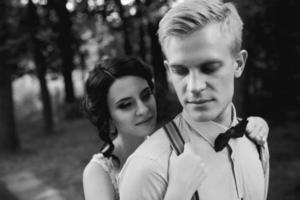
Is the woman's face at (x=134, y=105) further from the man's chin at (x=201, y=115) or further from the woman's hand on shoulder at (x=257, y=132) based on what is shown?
the man's chin at (x=201, y=115)

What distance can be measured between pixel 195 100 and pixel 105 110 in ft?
4.79

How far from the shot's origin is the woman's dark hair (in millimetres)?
2942

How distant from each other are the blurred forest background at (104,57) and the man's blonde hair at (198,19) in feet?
8.97

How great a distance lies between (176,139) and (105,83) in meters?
1.25

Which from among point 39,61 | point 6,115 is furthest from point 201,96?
point 39,61

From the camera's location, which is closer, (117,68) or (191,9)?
(191,9)

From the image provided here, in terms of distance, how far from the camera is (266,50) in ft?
33.3

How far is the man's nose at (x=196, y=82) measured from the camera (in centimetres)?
167

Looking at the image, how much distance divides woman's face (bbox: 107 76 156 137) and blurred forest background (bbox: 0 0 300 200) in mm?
1641

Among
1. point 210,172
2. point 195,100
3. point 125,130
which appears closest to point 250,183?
point 210,172

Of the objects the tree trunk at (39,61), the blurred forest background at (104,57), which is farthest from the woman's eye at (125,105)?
the tree trunk at (39,61)

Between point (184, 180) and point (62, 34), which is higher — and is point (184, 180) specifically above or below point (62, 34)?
below

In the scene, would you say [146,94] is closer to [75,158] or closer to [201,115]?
[201,115]

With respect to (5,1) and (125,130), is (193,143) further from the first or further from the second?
(5,1)
